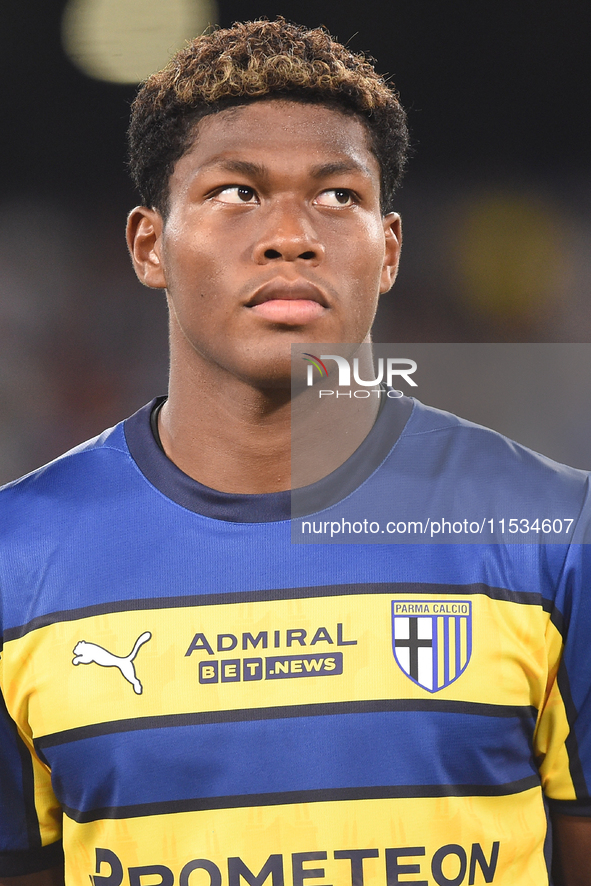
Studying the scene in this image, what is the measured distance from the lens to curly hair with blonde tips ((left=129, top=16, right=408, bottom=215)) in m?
1.32

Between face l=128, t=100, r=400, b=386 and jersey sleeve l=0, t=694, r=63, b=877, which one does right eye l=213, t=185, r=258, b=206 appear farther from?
jersey sleeve l=0, t=694, r=63, b=877

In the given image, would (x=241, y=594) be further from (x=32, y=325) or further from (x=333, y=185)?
(x=32, y=325)

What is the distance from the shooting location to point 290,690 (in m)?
1.21

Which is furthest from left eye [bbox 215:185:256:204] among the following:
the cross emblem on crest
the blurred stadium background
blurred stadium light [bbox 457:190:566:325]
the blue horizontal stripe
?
blurred stadium light [bbox 457:190:566:325]

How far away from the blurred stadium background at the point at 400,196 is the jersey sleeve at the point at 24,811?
1.89 meters

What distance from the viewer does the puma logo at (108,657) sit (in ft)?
4.07

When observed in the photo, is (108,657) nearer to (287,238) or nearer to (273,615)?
(273,615)

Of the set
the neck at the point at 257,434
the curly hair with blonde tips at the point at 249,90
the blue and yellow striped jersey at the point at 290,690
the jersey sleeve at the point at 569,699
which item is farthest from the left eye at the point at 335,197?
the jersey sleeve at the point at 569,699

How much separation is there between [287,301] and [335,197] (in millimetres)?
201

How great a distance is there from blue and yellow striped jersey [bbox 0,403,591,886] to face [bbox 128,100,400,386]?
24cm

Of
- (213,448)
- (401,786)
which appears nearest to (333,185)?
(213,448)

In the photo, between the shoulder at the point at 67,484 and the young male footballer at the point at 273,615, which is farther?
the shoulder at the point at 67,484

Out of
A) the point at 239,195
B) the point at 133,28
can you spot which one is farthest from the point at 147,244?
the point at 133,28

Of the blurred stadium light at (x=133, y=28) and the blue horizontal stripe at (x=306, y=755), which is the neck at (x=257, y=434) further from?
the blurred stadium light at (x=133, y=28)
